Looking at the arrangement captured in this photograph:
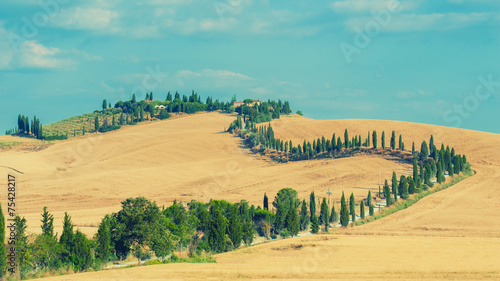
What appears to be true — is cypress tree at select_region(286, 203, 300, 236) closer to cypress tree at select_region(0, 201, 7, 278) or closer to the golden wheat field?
the golden wheat field

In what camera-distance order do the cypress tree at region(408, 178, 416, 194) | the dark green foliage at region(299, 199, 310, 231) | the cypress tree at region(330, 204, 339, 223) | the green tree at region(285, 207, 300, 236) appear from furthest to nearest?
the cypress tree at region(408, 178, 416, 194), the cypress tree at region(330, 204, 339, 223), the dark green foliage at region(299, 199, 310, 231), the green tree at region(285, 207, 300, 236)

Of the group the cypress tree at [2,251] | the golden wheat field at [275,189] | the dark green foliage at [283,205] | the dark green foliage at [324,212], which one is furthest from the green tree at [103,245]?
the dark green foliage at [324,212]

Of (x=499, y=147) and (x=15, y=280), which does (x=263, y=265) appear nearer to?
(x=15, y=280)

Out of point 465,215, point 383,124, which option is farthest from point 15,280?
point 383,124

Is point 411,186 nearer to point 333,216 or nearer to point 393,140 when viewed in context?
point 333,216

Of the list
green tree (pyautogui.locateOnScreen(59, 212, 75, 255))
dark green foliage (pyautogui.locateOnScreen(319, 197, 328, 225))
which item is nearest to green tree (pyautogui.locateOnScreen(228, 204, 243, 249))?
dark green foliage (pyautogui.locateOnScreen(319, 197, 328, 225))

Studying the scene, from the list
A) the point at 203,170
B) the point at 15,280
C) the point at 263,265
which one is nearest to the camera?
the point at 15,280

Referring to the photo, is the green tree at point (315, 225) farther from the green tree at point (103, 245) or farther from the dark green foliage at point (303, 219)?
the green tree at point (103, 245)

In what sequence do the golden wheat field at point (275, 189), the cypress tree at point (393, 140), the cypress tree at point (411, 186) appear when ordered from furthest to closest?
the cypress tree at point (393, 140)
the cypress tree at point (411, 186)
the golden wheat field at point (275, 189)
